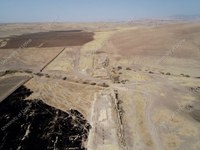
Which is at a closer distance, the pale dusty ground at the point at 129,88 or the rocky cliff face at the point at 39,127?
the rocky cliff face at the point at 39,127

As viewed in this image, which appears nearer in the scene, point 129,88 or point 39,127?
point 39,127

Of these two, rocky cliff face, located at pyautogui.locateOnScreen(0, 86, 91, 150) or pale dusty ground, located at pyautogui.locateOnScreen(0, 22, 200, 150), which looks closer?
rocky cliff face, located at pyautogui.locateOnScreen(0, 86, 91, 150)

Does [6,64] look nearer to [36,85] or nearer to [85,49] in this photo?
[36,85]

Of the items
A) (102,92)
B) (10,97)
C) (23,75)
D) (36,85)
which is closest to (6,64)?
(23,75)
